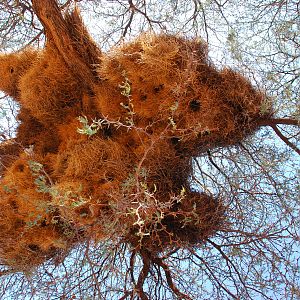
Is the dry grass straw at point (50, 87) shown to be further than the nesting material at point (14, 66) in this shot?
No

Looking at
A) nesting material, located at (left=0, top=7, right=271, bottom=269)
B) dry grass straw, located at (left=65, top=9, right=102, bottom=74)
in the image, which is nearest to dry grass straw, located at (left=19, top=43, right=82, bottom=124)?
nesting material, located at (left=0, top=7, right=271, bottom=269)

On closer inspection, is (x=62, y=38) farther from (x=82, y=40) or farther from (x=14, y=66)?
(x=14, y=66)

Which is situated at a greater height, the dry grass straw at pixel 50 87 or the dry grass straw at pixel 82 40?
the dry grass straw at pixel 82 40

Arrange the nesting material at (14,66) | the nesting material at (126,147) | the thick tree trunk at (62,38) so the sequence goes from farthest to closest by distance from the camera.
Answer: the nesting material at (14,66) < the thick tree trunk at (62,38) < the nesting material at (126,147)

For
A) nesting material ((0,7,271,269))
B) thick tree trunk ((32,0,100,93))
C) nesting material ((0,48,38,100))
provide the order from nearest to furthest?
nesting material ((0,7,271,269)) → thick tree trunk ((32,0,100,93)) → nesting material ((0,48,38,100))

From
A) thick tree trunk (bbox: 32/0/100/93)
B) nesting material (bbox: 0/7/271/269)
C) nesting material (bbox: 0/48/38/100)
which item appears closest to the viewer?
nesting material (bbox: 0/7/271/269)

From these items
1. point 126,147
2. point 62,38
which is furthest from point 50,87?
point 126,147

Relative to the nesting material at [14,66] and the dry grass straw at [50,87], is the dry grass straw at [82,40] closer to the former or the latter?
the dry grass straw at [50,87]

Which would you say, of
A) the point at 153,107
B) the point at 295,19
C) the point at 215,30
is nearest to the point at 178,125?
the point at 153,107

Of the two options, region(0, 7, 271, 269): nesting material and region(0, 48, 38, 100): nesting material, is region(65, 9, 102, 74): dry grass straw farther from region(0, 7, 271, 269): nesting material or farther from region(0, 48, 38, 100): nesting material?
region(0, 48, 38, 100): nesting material

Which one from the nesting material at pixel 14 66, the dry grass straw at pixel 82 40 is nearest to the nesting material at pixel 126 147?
the dry grass straw at pixel 82 40

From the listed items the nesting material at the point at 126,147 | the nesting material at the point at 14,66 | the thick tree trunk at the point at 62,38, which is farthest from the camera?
the nesting material at the point at 14,66

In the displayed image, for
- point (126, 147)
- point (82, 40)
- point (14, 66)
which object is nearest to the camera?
point (126, 147)

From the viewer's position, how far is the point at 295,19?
2.81 metres
